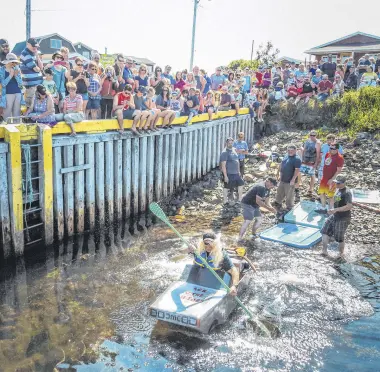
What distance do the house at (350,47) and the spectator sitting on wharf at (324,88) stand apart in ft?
54.6

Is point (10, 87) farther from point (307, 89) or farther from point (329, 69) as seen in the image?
point (329, 69)

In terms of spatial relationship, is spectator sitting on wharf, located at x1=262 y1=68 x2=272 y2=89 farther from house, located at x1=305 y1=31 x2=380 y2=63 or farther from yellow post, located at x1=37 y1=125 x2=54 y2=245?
house, located at x1=305 y1=31 x2=380 y2=63

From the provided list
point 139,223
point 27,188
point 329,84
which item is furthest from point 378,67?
point 27,188

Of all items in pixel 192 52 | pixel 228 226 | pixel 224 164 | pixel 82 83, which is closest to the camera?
pixel 82 83

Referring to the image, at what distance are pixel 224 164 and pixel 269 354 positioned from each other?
7.28 meters

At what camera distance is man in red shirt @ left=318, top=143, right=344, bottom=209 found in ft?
39.7

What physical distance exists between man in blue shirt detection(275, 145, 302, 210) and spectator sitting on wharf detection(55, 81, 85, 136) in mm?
5750

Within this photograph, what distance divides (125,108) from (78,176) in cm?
243

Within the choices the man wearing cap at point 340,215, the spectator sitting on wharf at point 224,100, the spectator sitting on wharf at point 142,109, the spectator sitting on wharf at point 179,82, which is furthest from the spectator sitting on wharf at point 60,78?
the spectator sitting on wharf at point 224,100

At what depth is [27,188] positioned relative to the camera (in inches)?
398

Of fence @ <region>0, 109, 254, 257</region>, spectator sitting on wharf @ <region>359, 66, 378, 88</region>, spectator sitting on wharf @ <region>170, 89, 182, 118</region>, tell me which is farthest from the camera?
spectator sitting on wharf @ <region>359, 66, 378, 88</region>

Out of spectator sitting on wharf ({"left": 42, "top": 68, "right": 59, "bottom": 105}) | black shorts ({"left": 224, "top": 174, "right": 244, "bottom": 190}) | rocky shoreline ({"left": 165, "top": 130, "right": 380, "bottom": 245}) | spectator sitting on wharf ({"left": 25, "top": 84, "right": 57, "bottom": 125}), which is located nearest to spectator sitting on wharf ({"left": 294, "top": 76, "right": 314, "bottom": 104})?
rocky shoreline ({"left": 165, "top": 130, "right": 380, "bottom": 245})

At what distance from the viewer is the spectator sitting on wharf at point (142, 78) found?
1382 centimetres

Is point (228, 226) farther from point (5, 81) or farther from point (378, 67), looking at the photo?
point (378, 67)
